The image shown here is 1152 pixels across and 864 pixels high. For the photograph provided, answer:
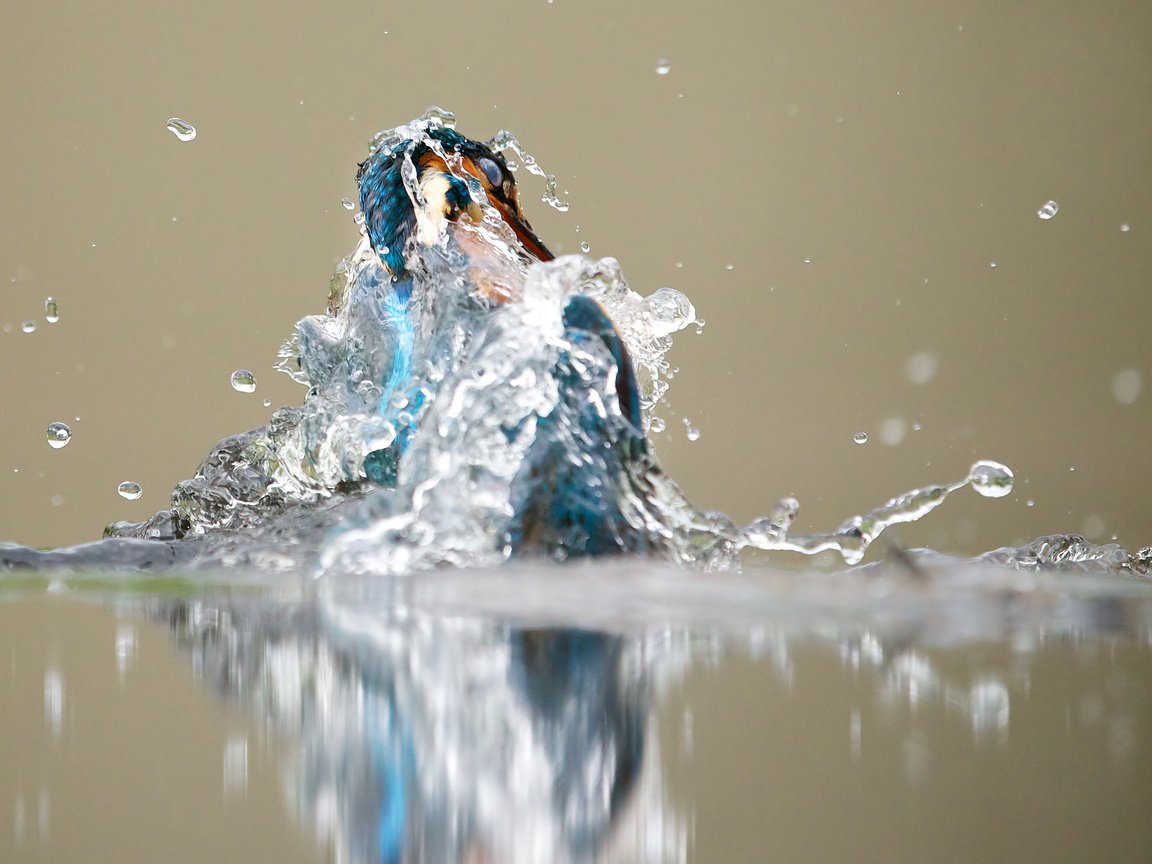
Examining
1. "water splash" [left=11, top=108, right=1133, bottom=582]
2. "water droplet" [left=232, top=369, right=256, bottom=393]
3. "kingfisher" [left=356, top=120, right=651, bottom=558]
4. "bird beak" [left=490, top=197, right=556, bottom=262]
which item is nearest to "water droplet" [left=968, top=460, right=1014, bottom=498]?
"water splash" [left=11, top=108, right=1133, bottom=582]

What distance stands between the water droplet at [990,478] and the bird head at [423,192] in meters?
0.79

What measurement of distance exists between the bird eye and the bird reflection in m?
1.14

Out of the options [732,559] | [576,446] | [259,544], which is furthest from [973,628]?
[259,544]

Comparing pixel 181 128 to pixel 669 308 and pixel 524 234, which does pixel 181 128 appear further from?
pixel 669 308

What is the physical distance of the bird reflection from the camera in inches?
19.3

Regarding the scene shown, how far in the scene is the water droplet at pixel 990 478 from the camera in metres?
1.75

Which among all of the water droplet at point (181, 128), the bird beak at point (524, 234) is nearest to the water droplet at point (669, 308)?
the bird beak at point (524, 234)

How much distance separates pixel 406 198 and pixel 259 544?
0.62 m

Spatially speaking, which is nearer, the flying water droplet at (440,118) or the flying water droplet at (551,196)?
the flying water droplet at (440,118)

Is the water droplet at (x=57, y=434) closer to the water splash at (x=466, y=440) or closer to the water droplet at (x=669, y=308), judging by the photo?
the water splash at (x=466, y=440)

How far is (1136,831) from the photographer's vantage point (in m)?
0.53

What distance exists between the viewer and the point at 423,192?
196 centimetres

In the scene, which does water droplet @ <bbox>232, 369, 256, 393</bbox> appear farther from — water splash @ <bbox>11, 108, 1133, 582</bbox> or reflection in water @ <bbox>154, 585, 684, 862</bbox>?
reflection in water @ <bbox>154, 585, 684, 862</bbox>

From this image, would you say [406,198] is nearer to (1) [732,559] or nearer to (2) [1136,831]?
(1) [732,559]
